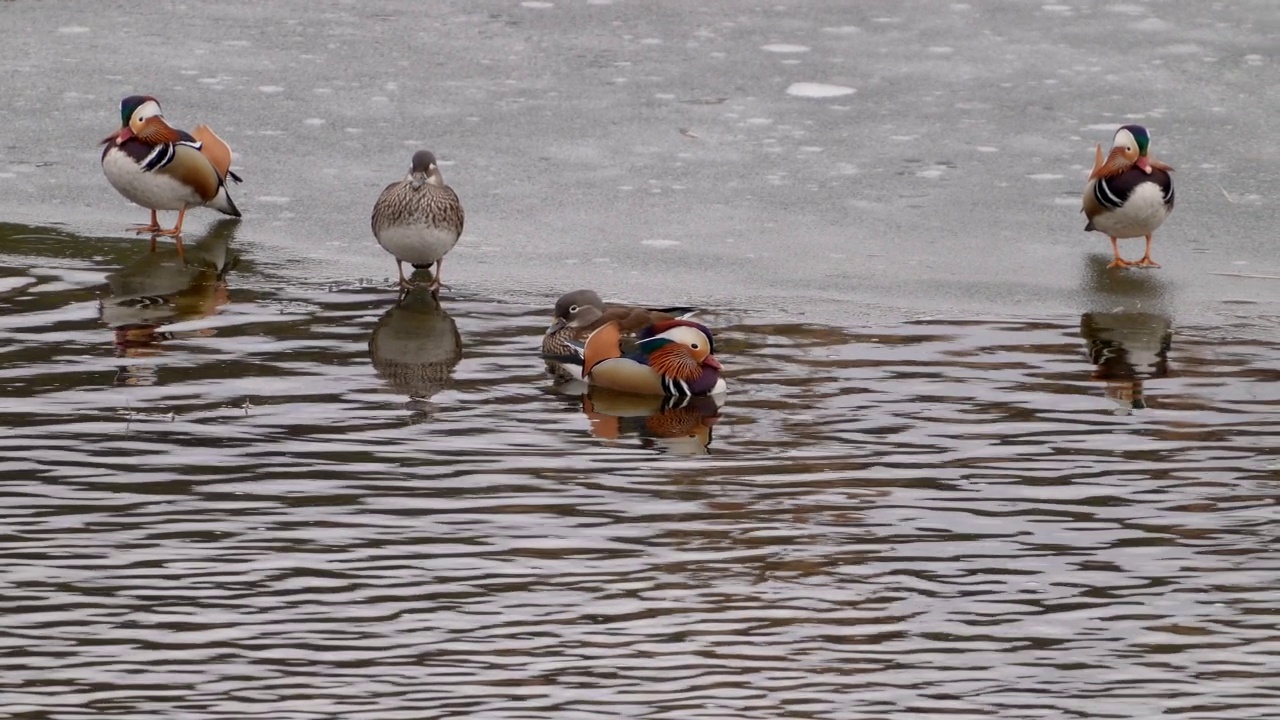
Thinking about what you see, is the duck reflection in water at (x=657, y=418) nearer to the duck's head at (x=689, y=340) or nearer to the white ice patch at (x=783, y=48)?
the duck's head at (x=689, y=340)

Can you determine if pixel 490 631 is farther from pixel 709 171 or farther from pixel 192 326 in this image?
pixel 709 171

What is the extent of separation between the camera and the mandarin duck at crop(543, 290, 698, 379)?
8.27 meters

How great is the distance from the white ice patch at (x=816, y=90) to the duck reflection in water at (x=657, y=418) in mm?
5060

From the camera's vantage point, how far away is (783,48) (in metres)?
13.7

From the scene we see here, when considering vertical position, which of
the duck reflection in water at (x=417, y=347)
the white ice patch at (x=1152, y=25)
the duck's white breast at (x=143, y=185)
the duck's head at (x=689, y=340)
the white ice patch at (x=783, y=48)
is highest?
the white ice patch at (x=1152, y=25)

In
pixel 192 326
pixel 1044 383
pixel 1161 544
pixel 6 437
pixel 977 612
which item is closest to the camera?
pixel 977 612

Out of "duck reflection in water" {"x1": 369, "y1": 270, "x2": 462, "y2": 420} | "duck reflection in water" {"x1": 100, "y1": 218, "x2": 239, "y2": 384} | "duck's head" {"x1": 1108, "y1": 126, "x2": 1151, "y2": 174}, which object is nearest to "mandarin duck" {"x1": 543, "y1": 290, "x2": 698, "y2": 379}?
"duck reflection in water" {"x1": 369, "y1": 270, "x2": 462, "y2": 420}

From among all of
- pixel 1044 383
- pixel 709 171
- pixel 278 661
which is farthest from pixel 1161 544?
pixel 709 171

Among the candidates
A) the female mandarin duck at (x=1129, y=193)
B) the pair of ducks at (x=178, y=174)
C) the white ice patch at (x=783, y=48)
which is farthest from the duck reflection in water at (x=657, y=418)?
the white ice patch at (x=783, y=48)

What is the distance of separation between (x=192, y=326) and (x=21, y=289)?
1114mm

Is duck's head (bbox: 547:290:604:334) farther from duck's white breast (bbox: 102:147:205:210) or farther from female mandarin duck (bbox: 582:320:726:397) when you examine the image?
duck's white breast (bbox: 102:147:205:210)

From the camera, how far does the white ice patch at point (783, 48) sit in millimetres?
13656

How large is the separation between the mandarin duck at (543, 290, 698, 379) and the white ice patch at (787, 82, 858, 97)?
4.43 m

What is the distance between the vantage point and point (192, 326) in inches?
353
